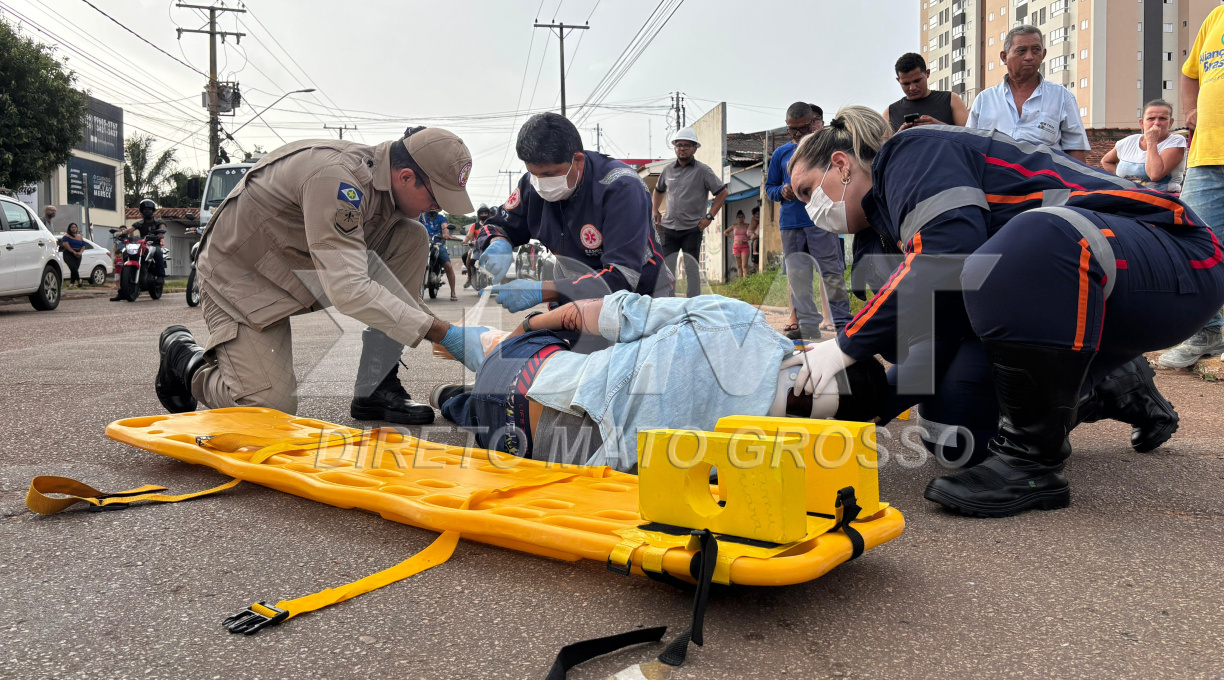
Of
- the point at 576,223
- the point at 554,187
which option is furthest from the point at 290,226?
the point at 576,223

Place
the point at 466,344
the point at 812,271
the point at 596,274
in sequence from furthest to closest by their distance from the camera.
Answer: the point at 812,271, the point at 596,274, the point at 466,344

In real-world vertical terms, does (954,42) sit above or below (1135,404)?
above

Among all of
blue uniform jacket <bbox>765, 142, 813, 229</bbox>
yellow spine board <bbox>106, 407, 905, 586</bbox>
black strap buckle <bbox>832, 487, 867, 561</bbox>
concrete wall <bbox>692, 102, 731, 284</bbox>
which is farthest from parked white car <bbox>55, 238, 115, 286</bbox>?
black strap buckle <bbox>832, 487, 867, 561</bbox>

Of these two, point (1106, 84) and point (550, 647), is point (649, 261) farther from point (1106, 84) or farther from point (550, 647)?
point (1106, 84)

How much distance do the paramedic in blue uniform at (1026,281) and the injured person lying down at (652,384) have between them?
11 cm

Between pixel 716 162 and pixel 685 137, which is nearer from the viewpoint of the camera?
pixel 685 137

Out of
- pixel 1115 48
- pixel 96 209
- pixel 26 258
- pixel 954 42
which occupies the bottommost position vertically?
pixel 26 258

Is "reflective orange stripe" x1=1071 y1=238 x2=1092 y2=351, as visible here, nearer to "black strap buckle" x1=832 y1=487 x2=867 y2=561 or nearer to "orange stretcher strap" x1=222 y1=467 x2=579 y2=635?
"black strap buckle" x1=832 y1=487 x2=867 y2=561

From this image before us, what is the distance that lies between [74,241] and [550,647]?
1710cm

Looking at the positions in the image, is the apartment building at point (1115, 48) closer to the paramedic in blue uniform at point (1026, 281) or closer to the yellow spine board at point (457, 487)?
the paramedic in blue uniform at point (1026, 281)

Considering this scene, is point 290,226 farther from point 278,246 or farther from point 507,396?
point 507,396

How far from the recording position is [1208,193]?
3820 millimetres

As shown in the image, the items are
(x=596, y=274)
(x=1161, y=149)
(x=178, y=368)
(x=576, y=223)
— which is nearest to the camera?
(x=178, y=368)

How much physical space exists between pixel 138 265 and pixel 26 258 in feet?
7.55
